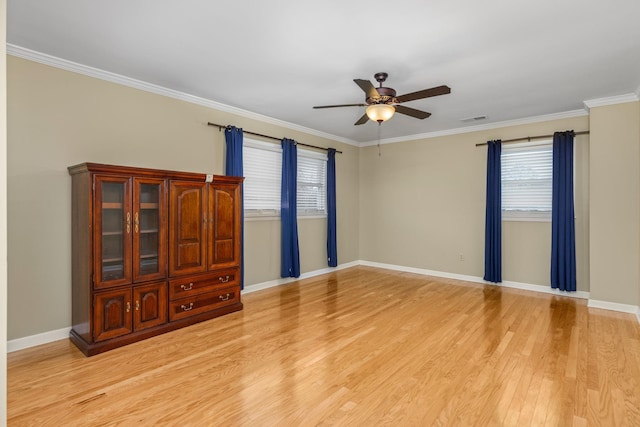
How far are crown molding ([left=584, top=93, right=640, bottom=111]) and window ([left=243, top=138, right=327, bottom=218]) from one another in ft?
12.5

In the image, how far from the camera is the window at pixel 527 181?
4949mm

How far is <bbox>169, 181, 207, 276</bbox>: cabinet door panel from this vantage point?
3.46 metres

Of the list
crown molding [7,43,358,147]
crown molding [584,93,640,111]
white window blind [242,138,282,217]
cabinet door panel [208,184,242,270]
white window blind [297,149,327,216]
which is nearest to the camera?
crown molding [7,43,358,147]

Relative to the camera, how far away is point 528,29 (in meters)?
2.59

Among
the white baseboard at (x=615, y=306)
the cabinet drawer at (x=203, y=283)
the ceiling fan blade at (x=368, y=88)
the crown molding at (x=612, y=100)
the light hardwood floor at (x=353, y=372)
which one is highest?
the crown molding at (x=612, y=100)

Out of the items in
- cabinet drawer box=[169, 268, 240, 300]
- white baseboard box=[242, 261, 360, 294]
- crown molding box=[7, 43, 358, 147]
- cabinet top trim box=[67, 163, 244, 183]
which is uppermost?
crown molding box=[7, 43, 358, 147]

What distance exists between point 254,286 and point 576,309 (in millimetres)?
4189

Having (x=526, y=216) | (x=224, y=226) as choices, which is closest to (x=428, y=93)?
(x=224, y=226)

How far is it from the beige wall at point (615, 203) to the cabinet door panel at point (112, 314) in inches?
210

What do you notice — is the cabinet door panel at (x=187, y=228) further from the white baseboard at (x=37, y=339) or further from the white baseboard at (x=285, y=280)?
the white baseboard at (x=285, y=280)

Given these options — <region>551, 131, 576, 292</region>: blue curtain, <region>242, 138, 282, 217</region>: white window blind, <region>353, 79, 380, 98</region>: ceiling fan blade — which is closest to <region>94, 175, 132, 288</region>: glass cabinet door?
<region>242, 138, 282, 217</region>: white window blind

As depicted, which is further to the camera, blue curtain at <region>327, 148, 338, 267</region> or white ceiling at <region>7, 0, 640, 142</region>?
blue curtain at <region>327, 148, 338, 267</region>

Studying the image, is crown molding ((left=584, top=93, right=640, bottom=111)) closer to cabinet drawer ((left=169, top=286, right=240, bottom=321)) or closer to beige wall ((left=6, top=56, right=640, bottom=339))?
beige wall ((left=6, top=56, right=640, bottom=339))

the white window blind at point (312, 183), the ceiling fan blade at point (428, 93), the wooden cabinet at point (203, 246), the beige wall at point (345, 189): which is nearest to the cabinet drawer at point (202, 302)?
the wooden cabinet at point (203, 246)
